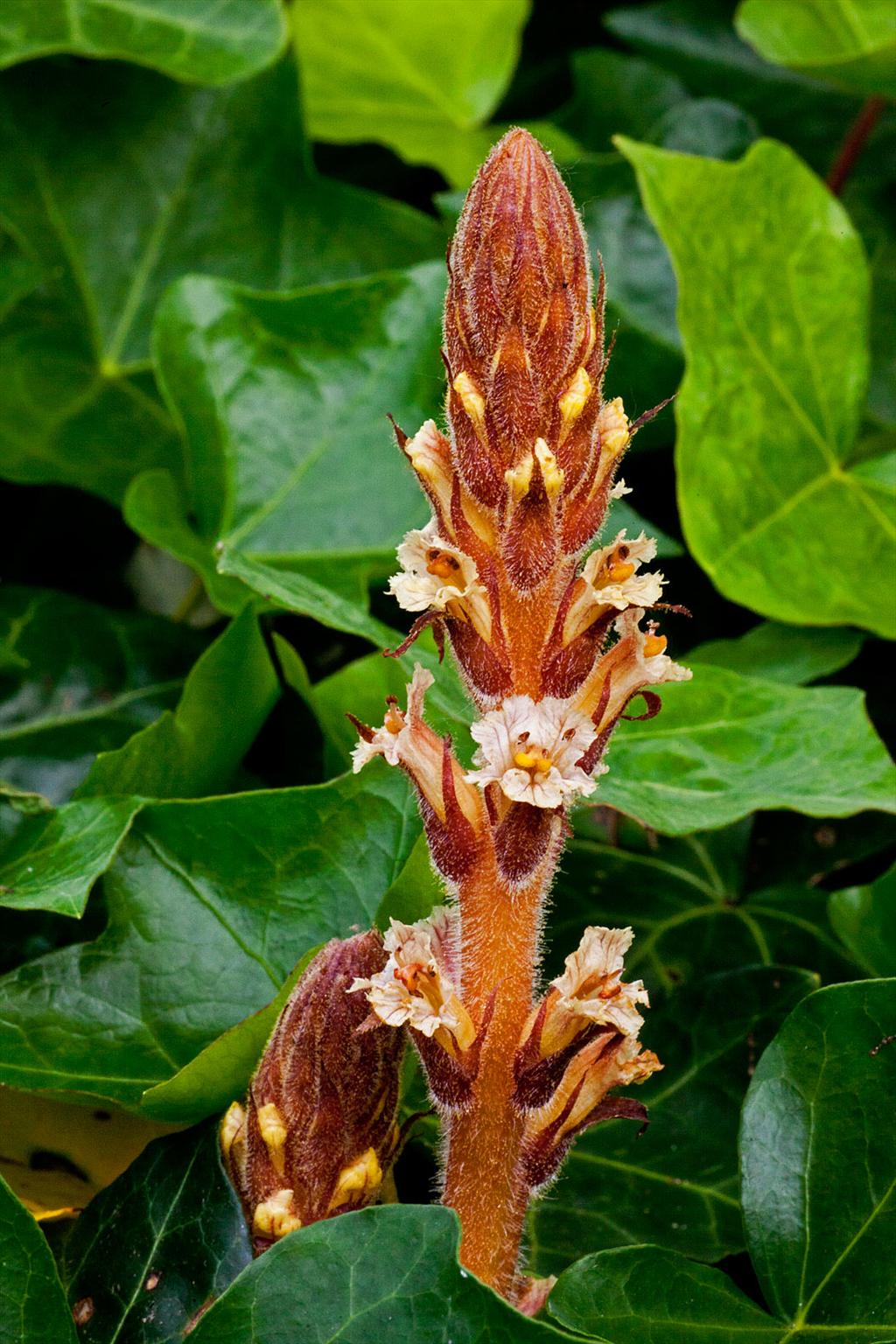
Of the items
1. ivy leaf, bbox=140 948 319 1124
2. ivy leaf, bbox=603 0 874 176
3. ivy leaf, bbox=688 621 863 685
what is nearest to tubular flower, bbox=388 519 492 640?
ivy leaf, bbox=140 948 319 1124

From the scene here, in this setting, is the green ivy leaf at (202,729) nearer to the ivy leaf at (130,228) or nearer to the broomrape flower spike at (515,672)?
the broomrape flower spike at (515,672)

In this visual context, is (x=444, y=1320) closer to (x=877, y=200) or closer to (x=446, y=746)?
(x=446, y=746)

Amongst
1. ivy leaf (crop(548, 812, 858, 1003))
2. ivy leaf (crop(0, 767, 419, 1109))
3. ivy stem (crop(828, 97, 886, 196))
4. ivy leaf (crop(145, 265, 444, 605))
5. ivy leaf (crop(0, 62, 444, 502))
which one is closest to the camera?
ivy leaf (crop(0, 767, 419, 1109))

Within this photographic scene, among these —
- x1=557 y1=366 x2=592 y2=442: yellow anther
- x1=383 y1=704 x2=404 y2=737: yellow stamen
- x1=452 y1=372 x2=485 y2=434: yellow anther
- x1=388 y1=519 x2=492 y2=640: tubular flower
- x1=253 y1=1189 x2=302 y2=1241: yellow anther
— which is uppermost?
x1=557 y1=366 x2=592 y2=442: yellow anther

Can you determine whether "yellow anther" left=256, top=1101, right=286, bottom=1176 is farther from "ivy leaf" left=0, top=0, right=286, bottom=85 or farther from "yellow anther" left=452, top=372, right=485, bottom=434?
"ivy leaf" left=0, top=0, right=286, bottom=85

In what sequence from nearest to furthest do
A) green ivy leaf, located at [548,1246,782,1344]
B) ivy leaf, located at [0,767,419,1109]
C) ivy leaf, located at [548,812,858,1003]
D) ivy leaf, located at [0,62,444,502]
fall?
1. green ivy leaf, located at [548,1246,782,1344]
2. ivy leaf, located at [0,767,419,1109]
3. ivy leaf, located at [548,812,858,1003]
4. ivy leaf, located at [0,62,444,502]

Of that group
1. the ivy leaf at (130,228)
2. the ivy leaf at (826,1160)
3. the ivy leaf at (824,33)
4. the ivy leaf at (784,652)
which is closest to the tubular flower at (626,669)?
the ivy leaf at (826,1160)

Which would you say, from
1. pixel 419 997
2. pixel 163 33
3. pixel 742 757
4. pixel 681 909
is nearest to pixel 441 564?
pixel 419 997
